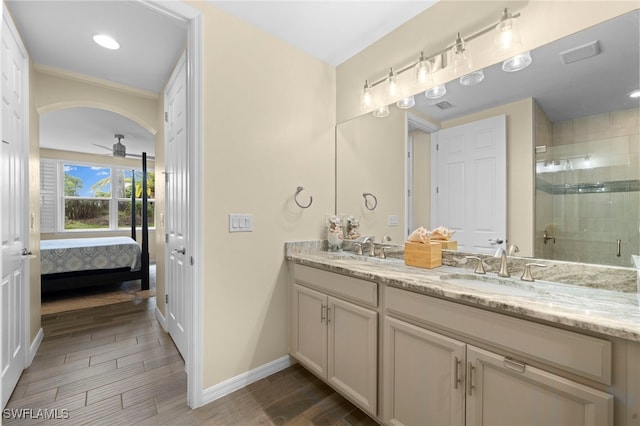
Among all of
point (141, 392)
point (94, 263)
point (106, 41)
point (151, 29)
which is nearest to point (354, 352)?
point (141, 392)

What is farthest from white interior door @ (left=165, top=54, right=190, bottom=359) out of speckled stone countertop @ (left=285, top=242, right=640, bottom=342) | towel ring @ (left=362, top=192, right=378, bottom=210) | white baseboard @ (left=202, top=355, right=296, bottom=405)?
towel ring @ (left=362, top=192, right=378, bottom=210)

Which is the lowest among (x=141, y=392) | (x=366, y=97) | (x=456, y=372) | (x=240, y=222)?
(x=141, y=392)

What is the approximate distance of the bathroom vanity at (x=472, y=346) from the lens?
85cm

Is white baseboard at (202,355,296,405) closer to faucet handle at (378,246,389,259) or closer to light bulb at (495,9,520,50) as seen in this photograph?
faucet handle at (378,246,389,259)

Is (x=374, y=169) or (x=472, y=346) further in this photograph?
(x=374, y=169)

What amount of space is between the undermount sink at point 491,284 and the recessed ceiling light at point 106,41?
2.92m

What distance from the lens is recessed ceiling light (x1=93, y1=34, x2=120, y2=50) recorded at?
215 cm

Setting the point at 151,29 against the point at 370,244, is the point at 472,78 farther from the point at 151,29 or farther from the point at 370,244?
the point at 151,29

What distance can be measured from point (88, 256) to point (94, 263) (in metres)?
0.13

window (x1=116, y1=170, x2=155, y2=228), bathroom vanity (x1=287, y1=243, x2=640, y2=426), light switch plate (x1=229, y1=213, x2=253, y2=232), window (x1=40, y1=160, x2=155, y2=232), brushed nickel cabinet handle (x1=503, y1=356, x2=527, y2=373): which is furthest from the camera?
window (x1=116, y1=170, x2=155, y2=228)

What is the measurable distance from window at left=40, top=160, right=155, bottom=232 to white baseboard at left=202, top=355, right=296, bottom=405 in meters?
5.09

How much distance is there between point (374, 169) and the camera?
7.60 ft

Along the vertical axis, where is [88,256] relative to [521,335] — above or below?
below

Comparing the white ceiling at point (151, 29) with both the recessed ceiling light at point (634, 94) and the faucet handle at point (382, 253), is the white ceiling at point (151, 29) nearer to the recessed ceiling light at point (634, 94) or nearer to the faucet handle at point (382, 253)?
the recessed ceiling light at point (634, 94)
